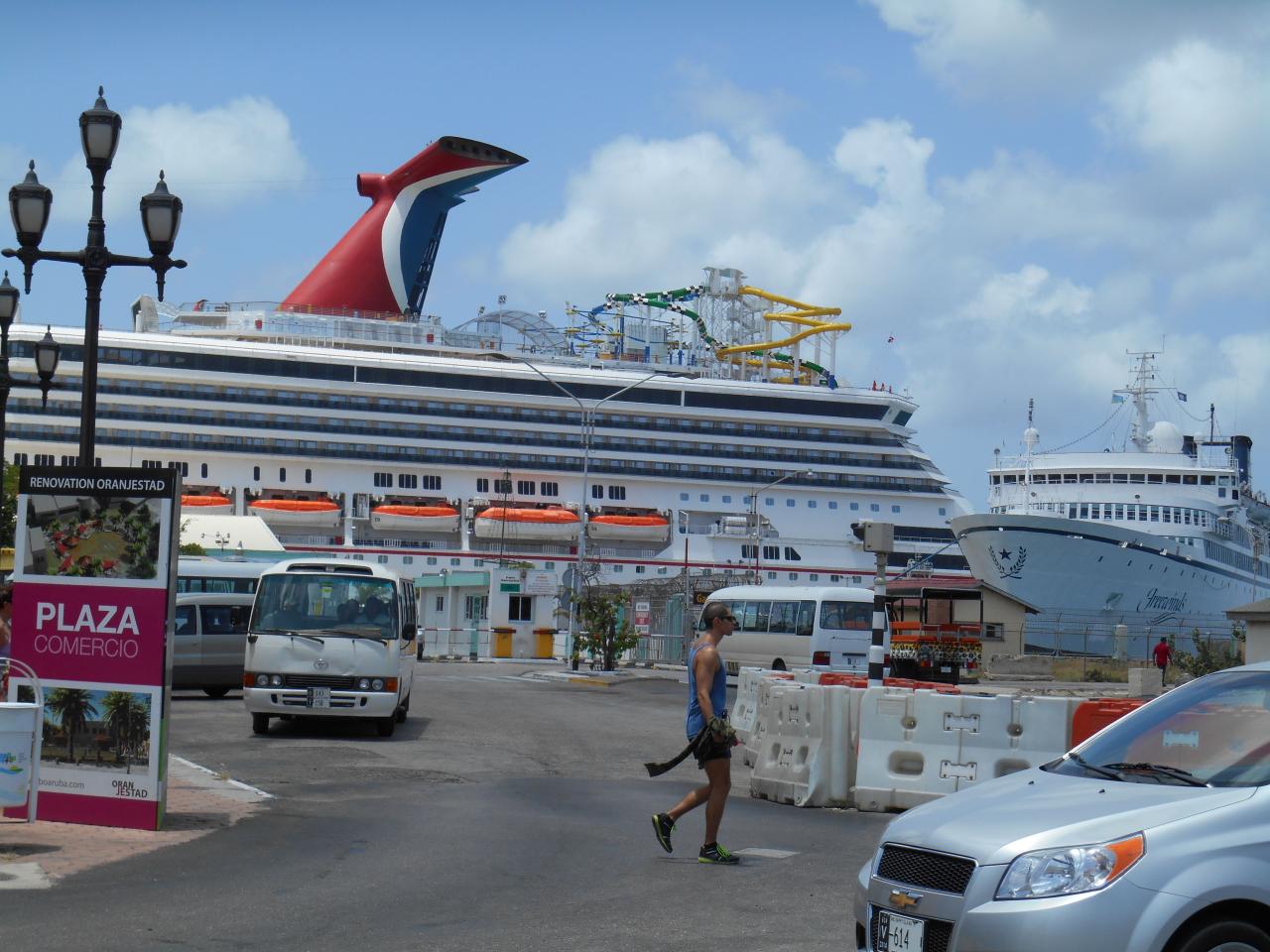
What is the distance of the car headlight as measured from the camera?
502 centimetres

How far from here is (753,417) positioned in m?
72.8

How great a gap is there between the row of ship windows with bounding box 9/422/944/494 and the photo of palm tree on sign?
5797 centimetres

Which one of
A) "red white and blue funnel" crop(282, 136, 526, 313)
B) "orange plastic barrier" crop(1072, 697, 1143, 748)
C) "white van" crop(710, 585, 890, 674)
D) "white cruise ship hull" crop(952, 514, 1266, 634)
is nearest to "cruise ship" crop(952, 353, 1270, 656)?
"white cruise ship hull" crop(952, 514, 1266, 634)

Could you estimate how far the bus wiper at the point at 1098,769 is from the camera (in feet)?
19.0

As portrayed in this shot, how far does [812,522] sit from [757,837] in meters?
61.6

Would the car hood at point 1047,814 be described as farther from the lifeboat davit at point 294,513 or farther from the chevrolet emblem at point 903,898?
the lifeboat davit at point 294,513

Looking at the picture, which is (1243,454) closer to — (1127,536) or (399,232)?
(1127,536)

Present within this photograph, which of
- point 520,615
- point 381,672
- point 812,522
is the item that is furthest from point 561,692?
point 812,522

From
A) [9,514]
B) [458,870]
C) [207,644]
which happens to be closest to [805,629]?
[207,644]

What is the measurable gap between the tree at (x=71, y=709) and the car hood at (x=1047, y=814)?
6465 mm

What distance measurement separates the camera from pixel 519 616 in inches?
1849

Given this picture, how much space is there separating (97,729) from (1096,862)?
24.1 feet

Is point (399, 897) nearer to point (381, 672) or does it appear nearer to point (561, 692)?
point (381, 672)

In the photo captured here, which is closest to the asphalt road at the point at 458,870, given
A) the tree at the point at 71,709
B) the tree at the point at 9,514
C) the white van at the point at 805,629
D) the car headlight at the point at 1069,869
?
the tree at the point at 71,709
